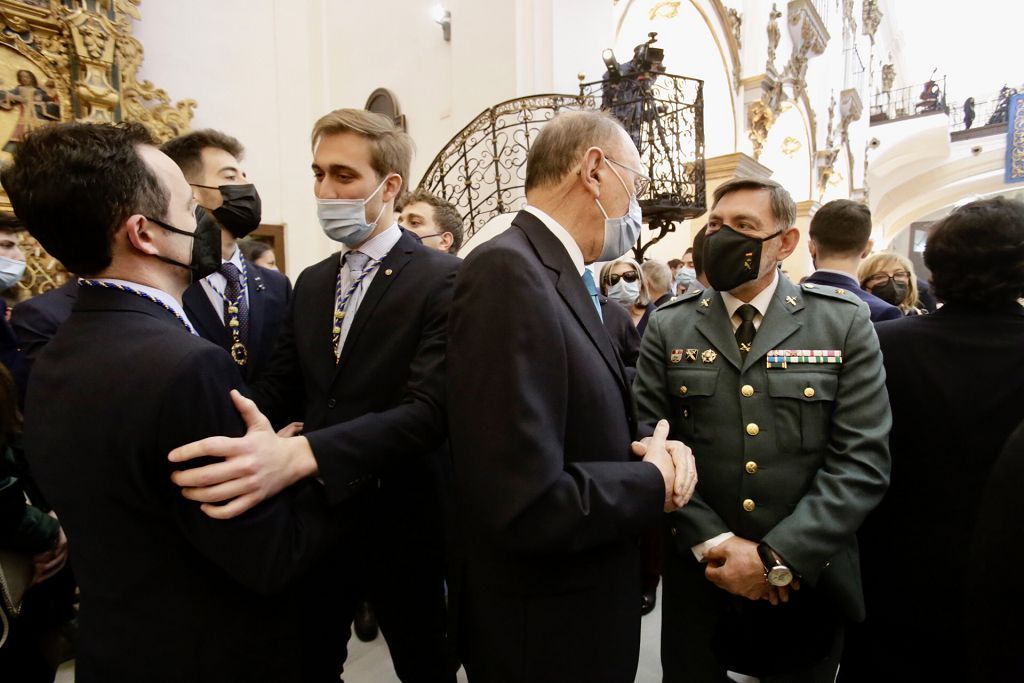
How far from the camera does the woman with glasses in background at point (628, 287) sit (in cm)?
380

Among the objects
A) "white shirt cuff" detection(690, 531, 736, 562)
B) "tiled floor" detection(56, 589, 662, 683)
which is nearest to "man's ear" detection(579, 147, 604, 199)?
"white shirt cuff" detection(690, 531, 736, 562)

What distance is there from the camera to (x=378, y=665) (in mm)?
2611

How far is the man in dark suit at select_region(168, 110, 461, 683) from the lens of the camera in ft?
5.43

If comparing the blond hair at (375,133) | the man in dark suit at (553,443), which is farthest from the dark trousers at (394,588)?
the blond hair at (375,133)

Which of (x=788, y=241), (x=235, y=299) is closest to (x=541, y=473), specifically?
(x=788, y=241)

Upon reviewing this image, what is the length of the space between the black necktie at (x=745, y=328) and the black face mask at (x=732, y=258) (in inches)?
3.2

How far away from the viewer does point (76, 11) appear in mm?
4941

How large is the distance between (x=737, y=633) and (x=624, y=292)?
98.0 inches

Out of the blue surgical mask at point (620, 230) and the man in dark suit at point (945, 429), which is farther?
the man in dark suit at point (945, 429)

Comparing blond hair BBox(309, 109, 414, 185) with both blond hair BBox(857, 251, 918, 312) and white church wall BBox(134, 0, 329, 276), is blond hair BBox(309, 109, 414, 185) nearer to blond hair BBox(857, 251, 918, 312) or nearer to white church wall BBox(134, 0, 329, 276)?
blond hair BBox(857, 251, 918, 312)

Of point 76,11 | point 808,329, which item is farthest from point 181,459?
point 76,11

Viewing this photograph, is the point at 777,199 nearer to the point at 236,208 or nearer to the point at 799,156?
the point at 236,208

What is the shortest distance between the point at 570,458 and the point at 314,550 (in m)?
0.57

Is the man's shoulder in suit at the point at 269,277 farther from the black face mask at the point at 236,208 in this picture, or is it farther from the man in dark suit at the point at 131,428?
the man in dark suit at the point at 131,428
